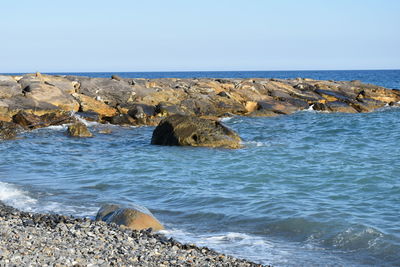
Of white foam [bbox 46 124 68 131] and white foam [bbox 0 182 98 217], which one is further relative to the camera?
white foam [bbox 46 124 68 131]

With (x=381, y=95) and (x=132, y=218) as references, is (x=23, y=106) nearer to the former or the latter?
(x=132, y=218)

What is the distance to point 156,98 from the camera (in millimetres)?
29812

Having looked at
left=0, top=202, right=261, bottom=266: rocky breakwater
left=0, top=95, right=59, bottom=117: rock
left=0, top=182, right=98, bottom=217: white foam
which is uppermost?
left=0, top=95, right=59, bottom=117: rock

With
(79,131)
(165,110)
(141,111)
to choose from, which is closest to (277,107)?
(165,110)

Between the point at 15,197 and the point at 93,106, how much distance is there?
1632 centimetres

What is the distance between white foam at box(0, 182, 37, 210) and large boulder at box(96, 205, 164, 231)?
2063 mm

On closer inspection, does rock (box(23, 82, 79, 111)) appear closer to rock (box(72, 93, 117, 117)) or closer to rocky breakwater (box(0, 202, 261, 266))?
rock (box(72, 93, 117, 117))

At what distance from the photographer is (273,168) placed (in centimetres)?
1469

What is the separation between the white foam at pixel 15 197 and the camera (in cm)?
1059

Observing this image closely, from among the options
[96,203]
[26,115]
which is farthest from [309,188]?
[26,115]

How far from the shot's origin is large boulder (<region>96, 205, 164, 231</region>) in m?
8.78

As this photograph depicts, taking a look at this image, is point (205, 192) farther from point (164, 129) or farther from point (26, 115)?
point (26, 115)

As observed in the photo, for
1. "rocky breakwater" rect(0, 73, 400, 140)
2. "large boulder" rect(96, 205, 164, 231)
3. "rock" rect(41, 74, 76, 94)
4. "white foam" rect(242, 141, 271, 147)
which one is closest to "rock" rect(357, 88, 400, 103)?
"rocky breakwater" rect(0, 73, 400, 140)

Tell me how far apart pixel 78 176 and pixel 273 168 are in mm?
5330
